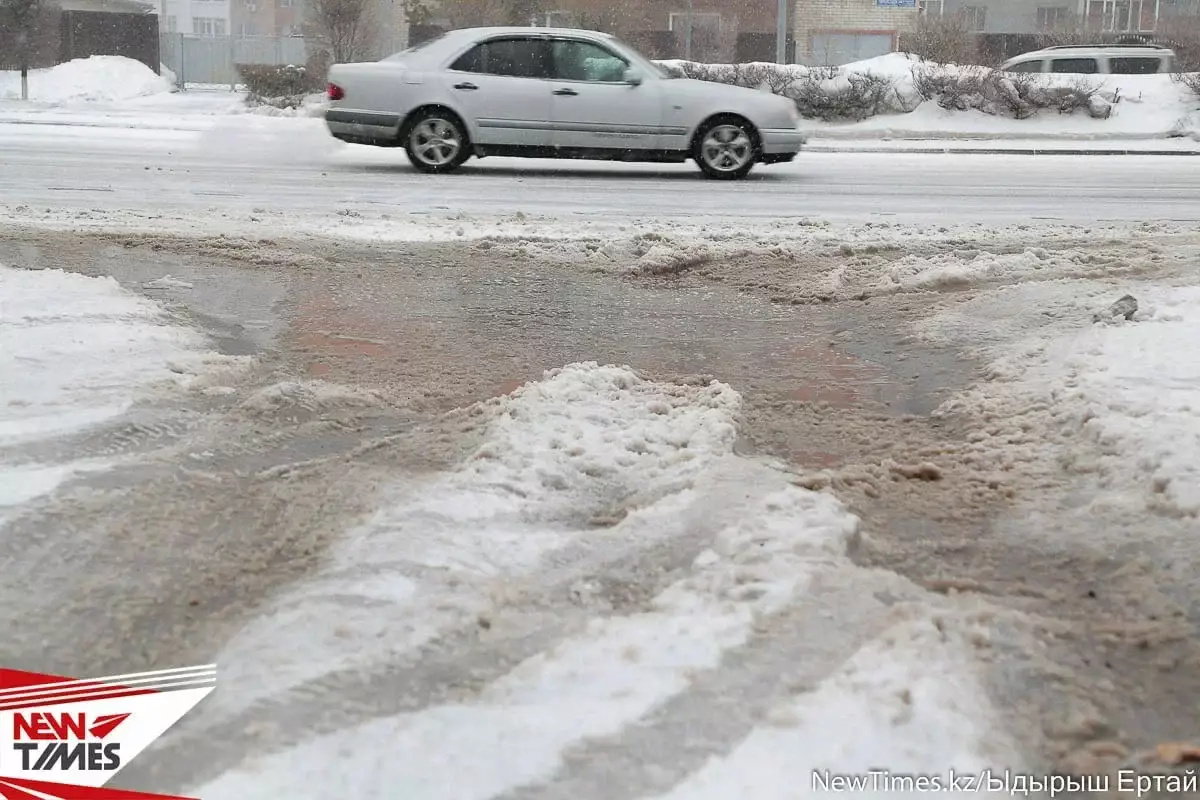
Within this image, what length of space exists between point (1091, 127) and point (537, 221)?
16.6 metres

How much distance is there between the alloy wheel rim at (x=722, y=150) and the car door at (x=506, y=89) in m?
1.64

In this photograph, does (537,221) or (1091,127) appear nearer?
(537,221)

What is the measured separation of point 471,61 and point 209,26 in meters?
61.5

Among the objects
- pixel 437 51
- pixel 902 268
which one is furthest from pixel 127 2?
pixel 902 268

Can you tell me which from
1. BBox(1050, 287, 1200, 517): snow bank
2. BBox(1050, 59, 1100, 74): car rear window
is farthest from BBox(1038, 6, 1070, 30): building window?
BBox(1050, 287, 1200, 517): snow bank

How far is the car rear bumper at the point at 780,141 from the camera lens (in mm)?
12672

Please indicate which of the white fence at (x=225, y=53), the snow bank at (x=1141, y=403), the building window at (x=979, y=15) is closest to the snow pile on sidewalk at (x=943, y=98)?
the snow bank at (x=1141, y=403)

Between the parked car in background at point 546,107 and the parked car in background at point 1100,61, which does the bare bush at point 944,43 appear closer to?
the parked car in background at point 1100,61

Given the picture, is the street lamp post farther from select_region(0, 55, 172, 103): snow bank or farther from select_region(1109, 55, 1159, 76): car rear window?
select_region(0, 55, 172, 103): snow bank

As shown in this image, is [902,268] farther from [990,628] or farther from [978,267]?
[990,628]

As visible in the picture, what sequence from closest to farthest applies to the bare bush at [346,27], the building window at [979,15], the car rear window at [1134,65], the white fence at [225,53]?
the car rear window at [1134,65]
the bare bush at [346,27]
the white fence at [225,53]
the building window at [979,15]

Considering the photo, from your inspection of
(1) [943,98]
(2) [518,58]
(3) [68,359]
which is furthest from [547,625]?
(1) [943,98]

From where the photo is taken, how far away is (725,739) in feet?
7.14

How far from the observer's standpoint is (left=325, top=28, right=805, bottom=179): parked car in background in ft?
41.0
